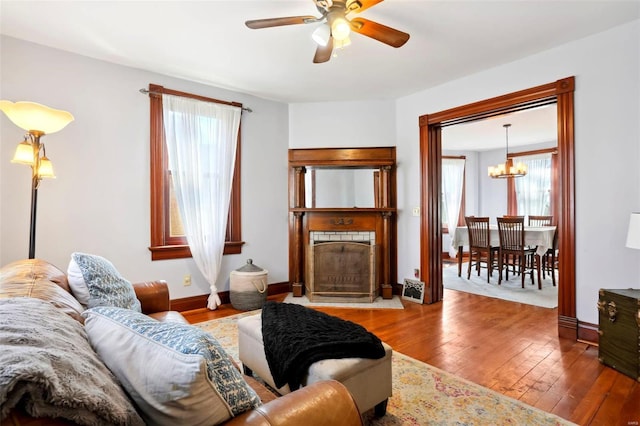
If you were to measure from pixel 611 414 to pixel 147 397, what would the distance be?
229 cm

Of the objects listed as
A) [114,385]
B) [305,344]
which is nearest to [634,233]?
[305,344]

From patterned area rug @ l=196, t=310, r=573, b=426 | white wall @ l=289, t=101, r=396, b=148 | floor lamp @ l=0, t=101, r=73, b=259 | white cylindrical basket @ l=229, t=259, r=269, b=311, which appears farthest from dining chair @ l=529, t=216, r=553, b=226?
floor lamp @ l=0, t=101, r=73, b=259

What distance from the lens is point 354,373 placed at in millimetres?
1565

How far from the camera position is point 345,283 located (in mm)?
4078

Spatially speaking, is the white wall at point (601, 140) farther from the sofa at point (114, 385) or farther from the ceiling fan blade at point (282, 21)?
the sofa at point (114, 385)

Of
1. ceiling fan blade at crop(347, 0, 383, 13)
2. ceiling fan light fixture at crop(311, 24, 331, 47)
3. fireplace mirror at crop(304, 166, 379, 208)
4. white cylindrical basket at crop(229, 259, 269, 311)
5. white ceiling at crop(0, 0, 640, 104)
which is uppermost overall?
white ceiling at crop(0, 0, 640, 104)

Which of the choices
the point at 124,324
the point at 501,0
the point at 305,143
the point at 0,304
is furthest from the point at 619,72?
the point at 0,304

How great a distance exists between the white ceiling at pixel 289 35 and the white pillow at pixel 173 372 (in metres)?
2.26

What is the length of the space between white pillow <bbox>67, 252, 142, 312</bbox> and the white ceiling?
71.2 inches

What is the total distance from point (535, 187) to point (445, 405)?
263 inches

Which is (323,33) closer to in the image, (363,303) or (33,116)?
(33,116)

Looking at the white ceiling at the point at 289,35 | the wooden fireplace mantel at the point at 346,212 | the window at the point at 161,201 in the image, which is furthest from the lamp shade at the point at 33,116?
the wooden fireplace mantel at the point at 346,212

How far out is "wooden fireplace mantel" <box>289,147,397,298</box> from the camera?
4176 mm

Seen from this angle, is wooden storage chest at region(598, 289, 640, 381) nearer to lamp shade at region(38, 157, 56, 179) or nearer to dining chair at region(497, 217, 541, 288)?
dining chair at region(497, 217, 541, 288)
